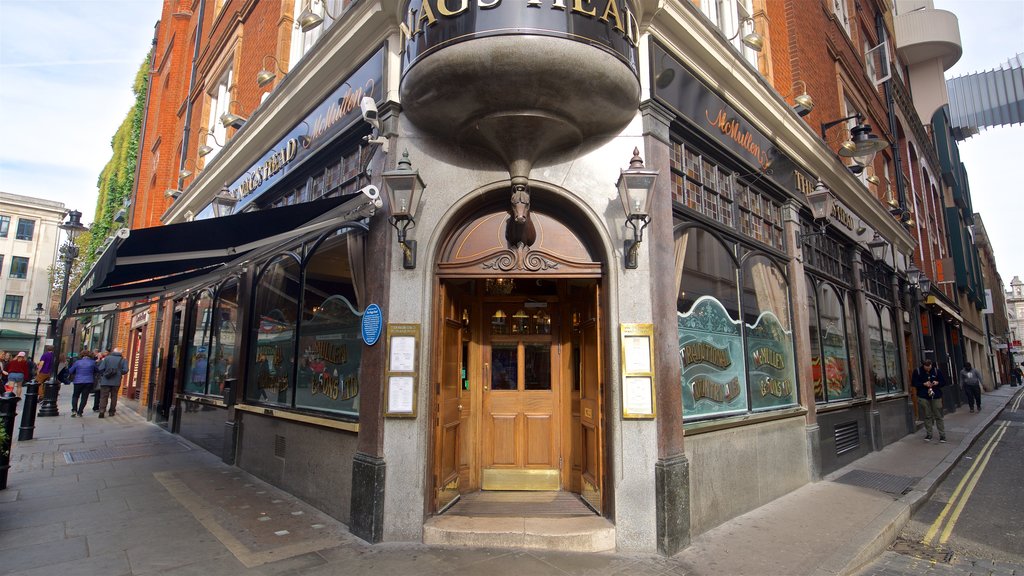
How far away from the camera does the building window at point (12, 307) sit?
153 ft

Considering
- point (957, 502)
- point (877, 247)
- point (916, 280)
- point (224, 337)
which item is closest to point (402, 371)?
point (224, 337)

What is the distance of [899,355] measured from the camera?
13883 millimetres

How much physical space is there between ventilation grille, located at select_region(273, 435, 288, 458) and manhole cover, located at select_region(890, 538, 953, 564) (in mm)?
7545

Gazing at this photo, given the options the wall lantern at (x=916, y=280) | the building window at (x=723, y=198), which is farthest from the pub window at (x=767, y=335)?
the wall lantern at (x=916, y=280)

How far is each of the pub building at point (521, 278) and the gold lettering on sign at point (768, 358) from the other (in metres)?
0.05

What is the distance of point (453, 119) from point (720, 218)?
4.24 metres

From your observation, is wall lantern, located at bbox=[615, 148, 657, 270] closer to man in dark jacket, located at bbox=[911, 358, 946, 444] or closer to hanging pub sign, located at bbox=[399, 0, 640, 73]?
hanging pub sign, located at bbox=[399, 0, 640, 73]

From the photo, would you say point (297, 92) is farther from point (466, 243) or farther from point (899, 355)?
point (899, 355)

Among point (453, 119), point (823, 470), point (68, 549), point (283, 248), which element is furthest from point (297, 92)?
point (823, 470)

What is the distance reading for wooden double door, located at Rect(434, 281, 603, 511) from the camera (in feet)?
20.8

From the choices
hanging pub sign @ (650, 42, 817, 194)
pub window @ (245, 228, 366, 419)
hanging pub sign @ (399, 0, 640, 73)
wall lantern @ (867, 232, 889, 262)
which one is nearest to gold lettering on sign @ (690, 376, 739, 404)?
hanging pub sign @ (650, 42, 817, 194)

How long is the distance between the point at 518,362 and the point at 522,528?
7.72 feet

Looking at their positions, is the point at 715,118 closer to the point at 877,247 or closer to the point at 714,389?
the point at 714,389

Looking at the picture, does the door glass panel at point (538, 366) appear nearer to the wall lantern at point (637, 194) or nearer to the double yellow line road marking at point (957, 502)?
the wall lantern at point (637, 194)
